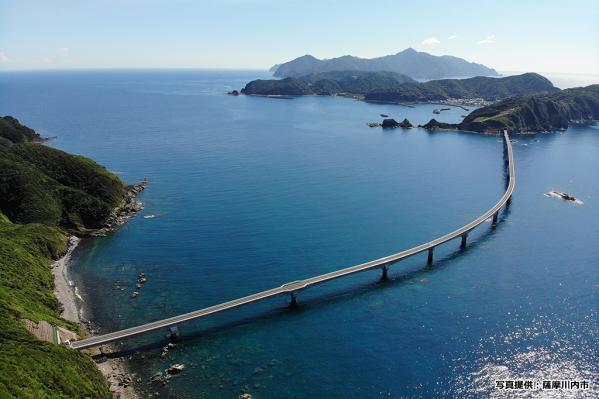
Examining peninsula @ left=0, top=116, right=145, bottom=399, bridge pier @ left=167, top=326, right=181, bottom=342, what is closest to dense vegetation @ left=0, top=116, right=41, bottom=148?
→ peninsula @ left=0, top=116, right=145, bottom=399

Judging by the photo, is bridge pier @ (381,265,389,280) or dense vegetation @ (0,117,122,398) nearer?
dense vegetation @ (0,117,122,398)

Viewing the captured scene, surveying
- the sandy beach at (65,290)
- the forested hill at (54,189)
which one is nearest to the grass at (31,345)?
the sandy beach at (65,290)

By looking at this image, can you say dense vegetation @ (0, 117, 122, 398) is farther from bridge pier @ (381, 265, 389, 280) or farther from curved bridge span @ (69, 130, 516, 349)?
bridge pier @ (381, 265, 389, 280)

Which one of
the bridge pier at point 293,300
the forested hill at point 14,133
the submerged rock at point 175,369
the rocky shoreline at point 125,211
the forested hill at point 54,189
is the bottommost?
the submerged rock at point 175,369

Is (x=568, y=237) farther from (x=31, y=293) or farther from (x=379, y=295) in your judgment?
(x=31, y=293)

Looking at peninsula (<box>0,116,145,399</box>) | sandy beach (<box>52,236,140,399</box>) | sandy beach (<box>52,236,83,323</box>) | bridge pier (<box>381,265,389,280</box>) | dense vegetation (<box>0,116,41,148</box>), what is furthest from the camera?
dense vegetation (<box>0,116,41,148</box>)

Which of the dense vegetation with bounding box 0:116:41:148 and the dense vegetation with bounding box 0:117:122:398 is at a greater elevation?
the dense vegetation with bounding box 0:116:41:148

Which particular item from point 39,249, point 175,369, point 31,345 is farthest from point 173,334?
point 39,249

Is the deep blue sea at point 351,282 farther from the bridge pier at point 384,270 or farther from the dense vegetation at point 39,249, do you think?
the dense vegetation at point 39,249

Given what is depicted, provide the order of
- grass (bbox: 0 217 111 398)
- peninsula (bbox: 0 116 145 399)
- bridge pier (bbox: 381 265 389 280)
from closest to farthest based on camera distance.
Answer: grass (bbox: 0 217 111 398)
peninsula (bbox: 0 116 145 399)
bridge pier (bbox: 381 265 389 280)

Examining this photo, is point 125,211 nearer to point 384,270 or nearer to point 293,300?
point 293,300
